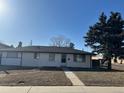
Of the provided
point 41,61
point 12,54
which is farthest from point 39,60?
point 12,54

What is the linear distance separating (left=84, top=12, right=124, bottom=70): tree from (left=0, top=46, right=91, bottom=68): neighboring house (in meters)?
2.46

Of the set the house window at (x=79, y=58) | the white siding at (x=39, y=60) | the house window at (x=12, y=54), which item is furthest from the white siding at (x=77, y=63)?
the house window at (x=12, y=54)

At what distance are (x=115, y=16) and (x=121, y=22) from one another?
1326 mm

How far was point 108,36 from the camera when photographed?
28391mm

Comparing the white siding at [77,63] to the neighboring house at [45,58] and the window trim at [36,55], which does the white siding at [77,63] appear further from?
the window trim at [36,55]

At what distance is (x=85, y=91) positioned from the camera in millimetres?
10773

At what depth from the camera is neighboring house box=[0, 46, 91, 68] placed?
1166 inches

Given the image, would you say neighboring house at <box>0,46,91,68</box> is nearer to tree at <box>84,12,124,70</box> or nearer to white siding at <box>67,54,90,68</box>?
white siding at <box>67,54,90,68</box>

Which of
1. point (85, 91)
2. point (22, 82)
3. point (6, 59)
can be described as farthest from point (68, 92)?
point (6, 59)

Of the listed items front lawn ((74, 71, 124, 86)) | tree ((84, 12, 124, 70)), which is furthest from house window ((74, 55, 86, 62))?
front lawn ((74, 71, 124, 86))

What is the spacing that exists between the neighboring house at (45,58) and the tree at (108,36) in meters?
2.46

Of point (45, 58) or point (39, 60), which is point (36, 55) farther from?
point (45, 58)

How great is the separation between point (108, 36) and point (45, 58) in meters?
9.73

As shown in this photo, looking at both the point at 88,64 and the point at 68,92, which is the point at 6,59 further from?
the point at 68,92
